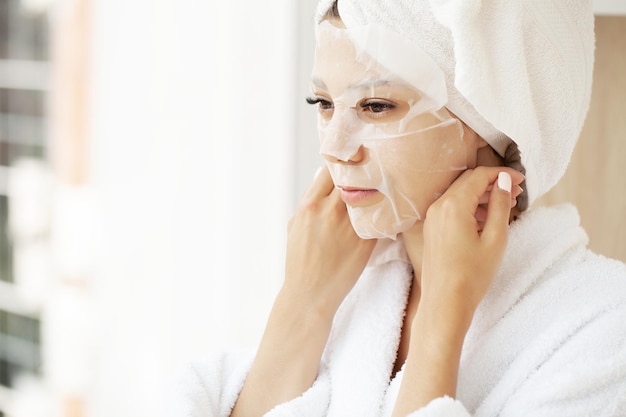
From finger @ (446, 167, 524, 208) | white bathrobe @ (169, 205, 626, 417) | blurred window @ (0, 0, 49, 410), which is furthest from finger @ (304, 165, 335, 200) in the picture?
blurred window @ (0, 0, 49, 410)

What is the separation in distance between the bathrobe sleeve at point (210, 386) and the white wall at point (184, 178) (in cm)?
45

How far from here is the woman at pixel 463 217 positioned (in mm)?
845

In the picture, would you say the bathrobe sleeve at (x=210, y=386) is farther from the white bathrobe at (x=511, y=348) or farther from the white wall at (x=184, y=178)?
the white wall at (x=184, y=178)

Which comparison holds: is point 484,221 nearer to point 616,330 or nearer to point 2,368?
point 616,330

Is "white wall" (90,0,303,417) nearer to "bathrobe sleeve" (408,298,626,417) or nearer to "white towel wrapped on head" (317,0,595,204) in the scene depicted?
"white towel wrapped on head" (317,0,595,204)

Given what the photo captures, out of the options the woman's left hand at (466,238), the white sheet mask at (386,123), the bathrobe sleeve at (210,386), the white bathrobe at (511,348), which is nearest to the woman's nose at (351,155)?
the white sheet mask at (386,123)

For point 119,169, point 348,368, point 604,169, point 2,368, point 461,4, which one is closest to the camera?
point 461,4

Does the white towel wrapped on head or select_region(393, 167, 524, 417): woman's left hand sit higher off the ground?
the white towel wrapped on head

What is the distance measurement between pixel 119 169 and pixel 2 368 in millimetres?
1081

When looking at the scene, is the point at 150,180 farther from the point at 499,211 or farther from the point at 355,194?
the point at 499,211

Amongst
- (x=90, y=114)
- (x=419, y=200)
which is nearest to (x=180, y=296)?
(x=90, y=114)

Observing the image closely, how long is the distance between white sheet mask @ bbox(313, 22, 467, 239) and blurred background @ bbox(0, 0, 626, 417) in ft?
1.32

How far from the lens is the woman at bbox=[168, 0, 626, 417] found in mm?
845

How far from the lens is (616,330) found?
84cm
